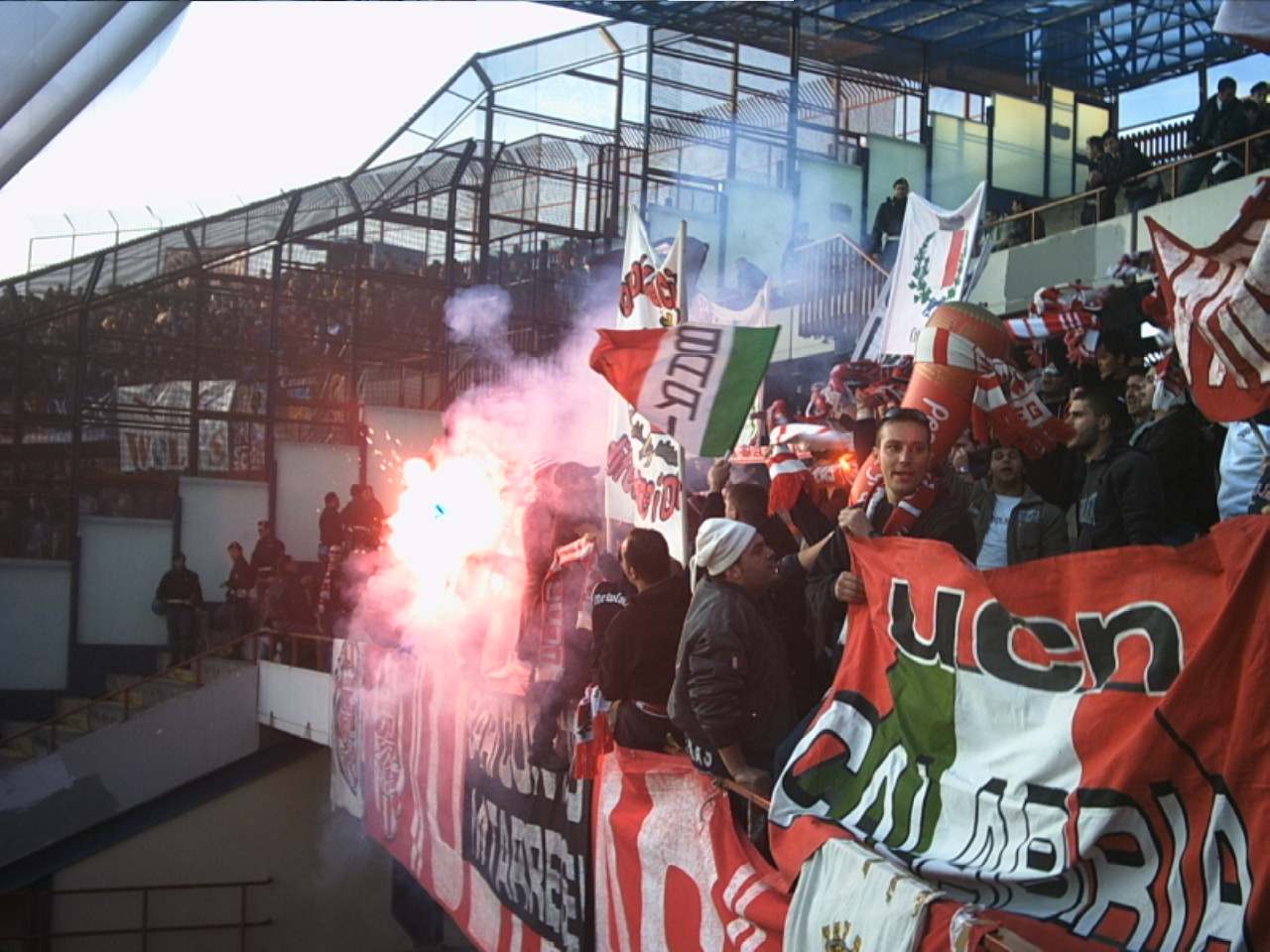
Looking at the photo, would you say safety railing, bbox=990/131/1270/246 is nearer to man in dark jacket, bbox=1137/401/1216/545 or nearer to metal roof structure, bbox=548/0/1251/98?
metal roof structure, bbox=548/0/1251/98

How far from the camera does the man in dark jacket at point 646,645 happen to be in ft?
20.4

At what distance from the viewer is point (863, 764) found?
4.86m

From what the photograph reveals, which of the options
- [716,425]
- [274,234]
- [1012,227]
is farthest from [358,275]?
[716,425]

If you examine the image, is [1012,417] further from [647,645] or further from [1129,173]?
[1129,173]

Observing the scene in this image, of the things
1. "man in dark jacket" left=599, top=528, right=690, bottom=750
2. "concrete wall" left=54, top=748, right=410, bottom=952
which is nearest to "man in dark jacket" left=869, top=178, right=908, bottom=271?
"concrete wall" left=54, top=748, right=410, bottom=952

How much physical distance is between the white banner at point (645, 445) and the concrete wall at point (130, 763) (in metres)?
→ 9.58

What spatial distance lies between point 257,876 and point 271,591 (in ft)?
10.4

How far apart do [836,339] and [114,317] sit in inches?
363

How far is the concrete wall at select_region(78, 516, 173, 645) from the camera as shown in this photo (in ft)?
60.3

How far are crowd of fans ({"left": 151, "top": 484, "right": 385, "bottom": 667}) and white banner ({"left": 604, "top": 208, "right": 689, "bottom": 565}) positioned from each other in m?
7.58

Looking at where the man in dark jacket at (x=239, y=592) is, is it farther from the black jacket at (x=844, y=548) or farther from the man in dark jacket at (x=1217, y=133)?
the black jacket at (x=844, y=548)

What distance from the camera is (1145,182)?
42.9 ft

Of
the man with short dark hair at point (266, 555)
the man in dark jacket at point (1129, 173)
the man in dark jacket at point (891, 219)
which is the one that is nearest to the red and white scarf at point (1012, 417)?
the man in dark jacket at point (1129, 173)

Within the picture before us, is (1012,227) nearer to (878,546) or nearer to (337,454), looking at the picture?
(337,454)
